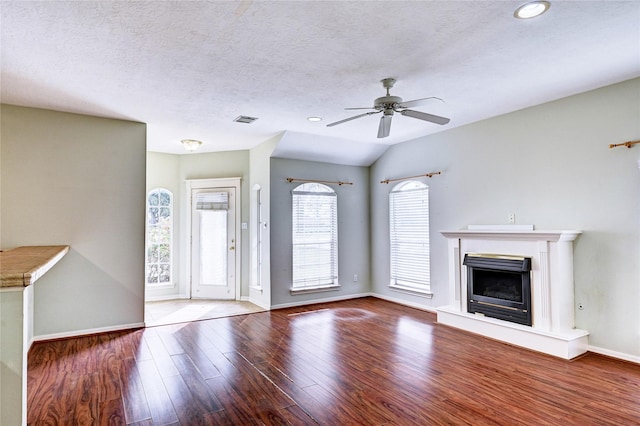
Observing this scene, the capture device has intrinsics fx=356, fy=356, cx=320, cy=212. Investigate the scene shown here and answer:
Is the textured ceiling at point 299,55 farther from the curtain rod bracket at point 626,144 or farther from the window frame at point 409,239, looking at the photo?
the window frame at point 409,239

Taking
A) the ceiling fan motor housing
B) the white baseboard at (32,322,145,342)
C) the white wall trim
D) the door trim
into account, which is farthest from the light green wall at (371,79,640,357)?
the white wall trim

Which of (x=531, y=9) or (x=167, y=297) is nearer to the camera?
(x=531, y=9)

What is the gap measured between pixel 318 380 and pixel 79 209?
3505mm

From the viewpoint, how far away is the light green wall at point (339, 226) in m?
5.71

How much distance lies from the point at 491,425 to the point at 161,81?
12.8ft

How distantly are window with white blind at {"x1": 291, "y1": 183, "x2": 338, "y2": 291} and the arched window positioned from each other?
2468 mm

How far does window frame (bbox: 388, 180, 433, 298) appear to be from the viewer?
5.59 metres

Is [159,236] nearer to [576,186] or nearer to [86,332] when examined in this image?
[86,332]

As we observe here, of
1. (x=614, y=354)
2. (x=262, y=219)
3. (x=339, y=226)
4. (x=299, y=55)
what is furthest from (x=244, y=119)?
(x=614, y=354)

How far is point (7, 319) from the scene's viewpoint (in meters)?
1.70

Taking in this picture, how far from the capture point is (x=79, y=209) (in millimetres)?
4320

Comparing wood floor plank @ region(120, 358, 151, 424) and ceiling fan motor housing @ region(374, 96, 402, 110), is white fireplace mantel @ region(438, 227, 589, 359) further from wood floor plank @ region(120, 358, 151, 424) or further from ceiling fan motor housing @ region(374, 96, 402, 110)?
wood floor plank @ region(120, 358, 151, 424)

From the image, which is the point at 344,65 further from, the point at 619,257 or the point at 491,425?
the point at 619,257

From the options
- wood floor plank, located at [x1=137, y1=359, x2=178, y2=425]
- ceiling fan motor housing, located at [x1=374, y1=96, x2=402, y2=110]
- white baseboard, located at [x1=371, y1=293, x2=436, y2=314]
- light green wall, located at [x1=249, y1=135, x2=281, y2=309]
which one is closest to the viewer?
wood floor plank, located at [x1=137, y1=359, x2=178, y2=425]
